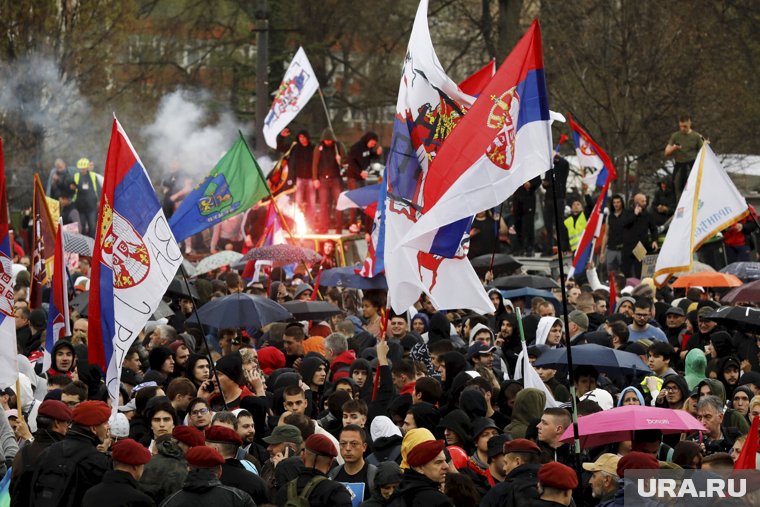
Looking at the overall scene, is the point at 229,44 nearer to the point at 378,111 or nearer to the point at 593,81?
the point at 378,111

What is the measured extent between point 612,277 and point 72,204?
11.1 m

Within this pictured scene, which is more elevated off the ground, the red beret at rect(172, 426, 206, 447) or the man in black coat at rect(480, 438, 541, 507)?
the red beret at rect(172, 426, 206, 447)

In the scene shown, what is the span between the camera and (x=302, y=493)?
29.1 ft

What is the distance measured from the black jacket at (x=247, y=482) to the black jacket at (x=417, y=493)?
790 millimetres

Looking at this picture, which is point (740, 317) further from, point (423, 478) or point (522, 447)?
point (423, 478)

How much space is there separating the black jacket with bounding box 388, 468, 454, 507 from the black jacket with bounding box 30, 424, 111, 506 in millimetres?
1752

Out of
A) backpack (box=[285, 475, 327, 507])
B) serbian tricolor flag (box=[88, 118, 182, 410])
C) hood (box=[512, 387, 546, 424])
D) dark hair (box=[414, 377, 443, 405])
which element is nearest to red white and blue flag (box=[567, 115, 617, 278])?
dark hair (box=[414, 377, 443, 405])

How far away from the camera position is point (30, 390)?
40.7 ft

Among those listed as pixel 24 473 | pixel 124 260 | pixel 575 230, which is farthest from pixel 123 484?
pixel 575 230

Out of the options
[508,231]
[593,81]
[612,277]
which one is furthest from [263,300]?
[593,81]

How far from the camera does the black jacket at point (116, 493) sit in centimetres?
858

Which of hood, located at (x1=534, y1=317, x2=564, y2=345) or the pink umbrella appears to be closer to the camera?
the pink umbrella

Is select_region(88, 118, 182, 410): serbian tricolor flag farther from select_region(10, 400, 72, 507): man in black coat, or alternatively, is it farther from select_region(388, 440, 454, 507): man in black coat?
select_region(388, 440, 454, 507): man in black coat

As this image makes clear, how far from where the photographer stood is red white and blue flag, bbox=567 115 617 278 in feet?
64.5
